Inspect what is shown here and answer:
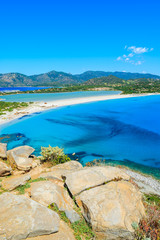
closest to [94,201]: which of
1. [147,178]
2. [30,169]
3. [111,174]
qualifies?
[111,174]

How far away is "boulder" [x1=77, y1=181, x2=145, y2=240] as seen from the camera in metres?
5.70

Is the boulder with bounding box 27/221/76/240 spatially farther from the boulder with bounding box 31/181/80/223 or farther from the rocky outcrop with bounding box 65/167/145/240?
the rocky outcrop with bounding box 65/167/145/240

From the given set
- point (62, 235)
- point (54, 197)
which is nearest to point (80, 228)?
point (62, 235)

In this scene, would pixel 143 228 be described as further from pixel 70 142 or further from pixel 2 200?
pixel 70 142

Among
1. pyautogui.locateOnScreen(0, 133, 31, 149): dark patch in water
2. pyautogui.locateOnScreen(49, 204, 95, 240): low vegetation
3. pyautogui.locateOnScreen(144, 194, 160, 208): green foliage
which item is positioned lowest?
pyautogui.locateOnScreen(144, 194, 160, 208): green foliage

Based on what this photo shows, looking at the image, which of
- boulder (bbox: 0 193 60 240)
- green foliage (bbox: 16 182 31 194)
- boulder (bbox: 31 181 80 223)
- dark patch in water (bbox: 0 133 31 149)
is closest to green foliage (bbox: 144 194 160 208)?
boulder (bbox: 31 181 80 223)

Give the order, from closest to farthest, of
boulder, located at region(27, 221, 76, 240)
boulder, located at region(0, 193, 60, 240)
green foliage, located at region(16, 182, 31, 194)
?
boulder, located at region(0, 193, 60, 240), boulder, located at region(27, 221, 76, 240), green foliage, located at region(16, 182, 31, 194)

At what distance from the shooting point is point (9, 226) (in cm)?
487

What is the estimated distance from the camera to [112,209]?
6211 millimetres

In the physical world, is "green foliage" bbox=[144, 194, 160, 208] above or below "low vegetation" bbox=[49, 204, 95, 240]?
below

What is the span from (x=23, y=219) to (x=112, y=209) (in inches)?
140

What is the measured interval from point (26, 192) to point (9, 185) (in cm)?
131

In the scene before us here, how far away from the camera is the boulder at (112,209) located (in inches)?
225

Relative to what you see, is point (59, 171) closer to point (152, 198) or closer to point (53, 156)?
point (53, 156)
